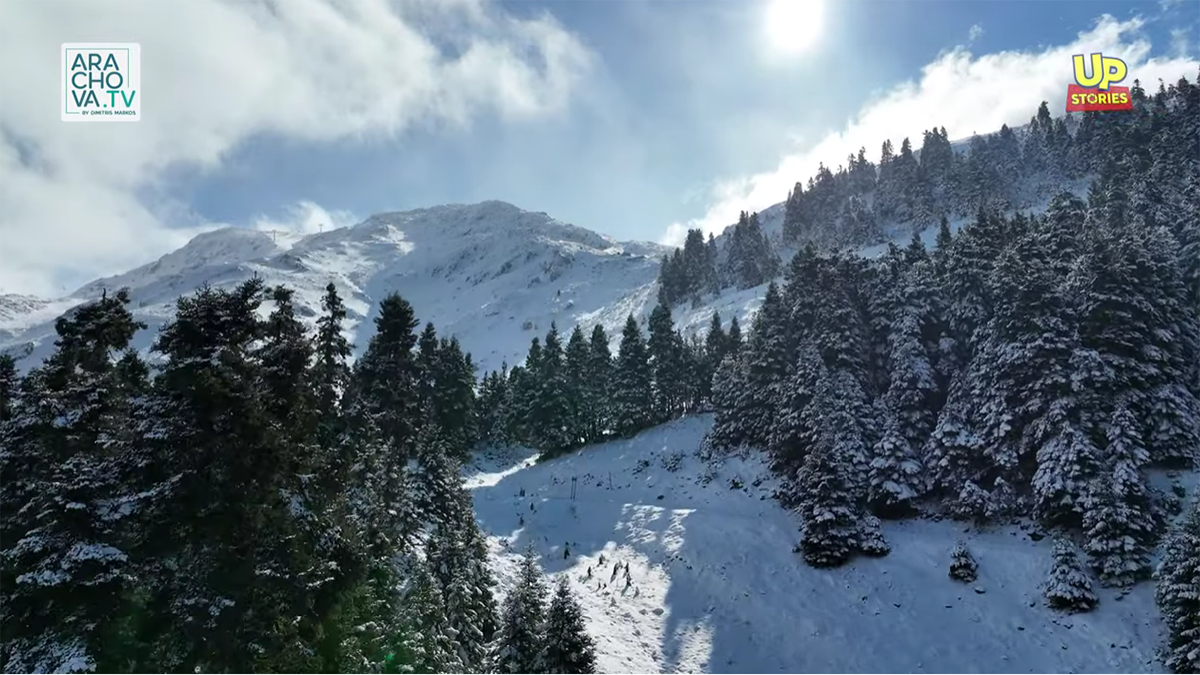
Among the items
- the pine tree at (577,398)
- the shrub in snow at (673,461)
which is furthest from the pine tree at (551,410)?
the shrub in snow at (673,461)

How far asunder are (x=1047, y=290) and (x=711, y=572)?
78.2 ft

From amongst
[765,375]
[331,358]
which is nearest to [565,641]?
[331,358]

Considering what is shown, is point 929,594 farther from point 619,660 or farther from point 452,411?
point 452,411

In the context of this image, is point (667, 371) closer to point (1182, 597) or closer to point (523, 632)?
point (1182, 597)

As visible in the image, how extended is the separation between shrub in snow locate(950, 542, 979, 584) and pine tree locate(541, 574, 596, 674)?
19393 mm

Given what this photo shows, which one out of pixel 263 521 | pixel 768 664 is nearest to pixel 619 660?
pixel 768 664

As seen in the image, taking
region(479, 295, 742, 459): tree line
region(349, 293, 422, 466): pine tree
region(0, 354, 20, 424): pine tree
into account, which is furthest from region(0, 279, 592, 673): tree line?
region(479, 295, 742, 459): tree line

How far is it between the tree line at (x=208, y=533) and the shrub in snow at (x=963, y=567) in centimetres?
1980

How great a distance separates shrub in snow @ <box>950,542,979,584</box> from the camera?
29094 millimetres

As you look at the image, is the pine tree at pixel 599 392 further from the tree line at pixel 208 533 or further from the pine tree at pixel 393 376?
the tree line at pixel 208 533

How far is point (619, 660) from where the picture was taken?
25.5 meters

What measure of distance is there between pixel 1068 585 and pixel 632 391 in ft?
136

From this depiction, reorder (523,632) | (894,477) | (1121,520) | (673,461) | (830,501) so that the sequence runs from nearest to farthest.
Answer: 1. (523,632)
2. (1121,520)
3. (830,501)
4. (894,477)
5. (673,461)

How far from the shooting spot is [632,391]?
2515 inches
